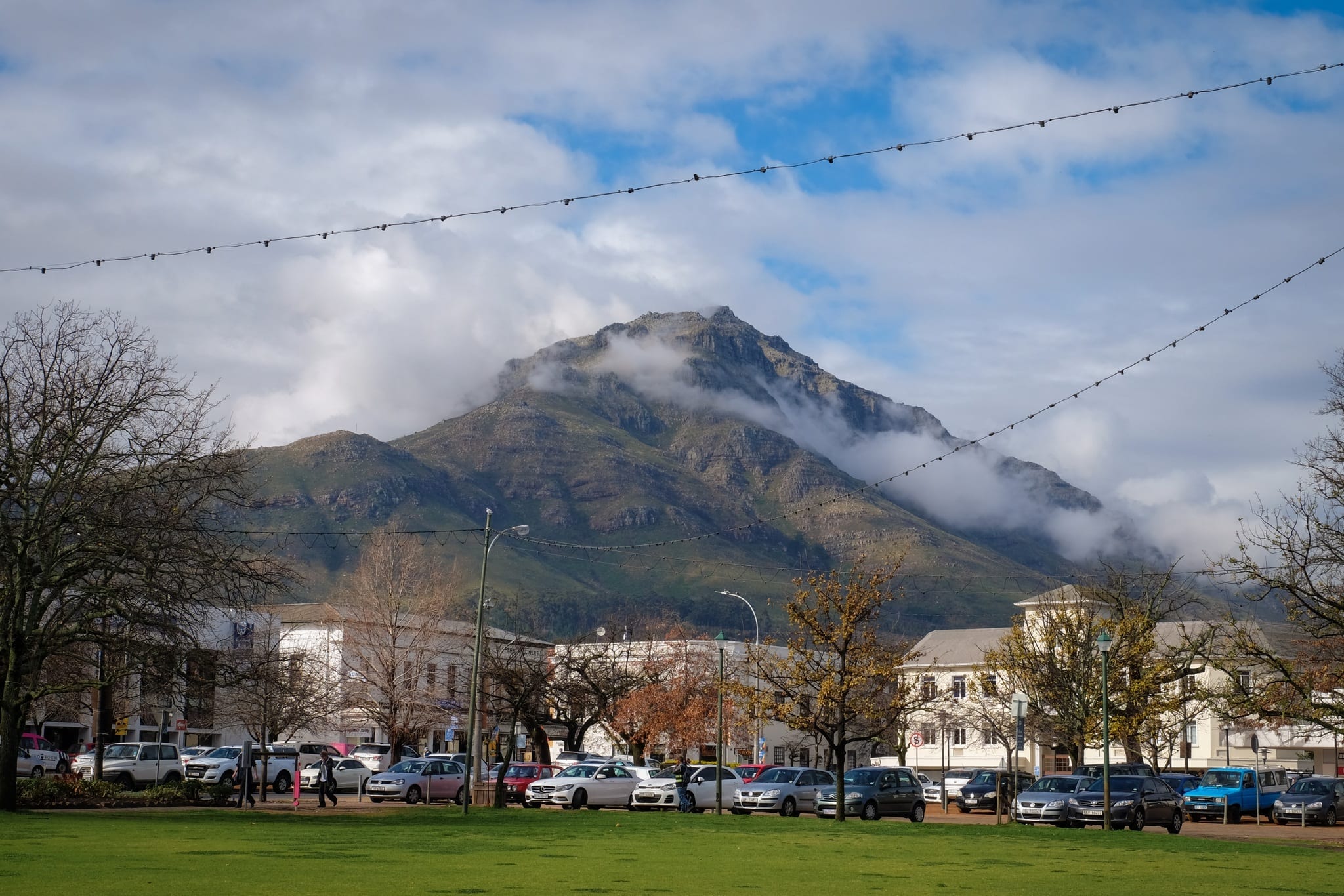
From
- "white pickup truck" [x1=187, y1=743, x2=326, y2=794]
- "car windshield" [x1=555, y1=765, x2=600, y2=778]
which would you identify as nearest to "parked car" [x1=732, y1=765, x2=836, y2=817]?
"car windshield" [x1=555, y1=765, x2=600, y2=778]

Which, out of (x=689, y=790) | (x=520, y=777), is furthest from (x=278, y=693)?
(x=689, y=790)

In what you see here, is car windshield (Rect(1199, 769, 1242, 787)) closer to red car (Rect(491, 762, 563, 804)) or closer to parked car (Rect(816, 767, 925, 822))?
parked car (Rect(816, 767, 925, 822))

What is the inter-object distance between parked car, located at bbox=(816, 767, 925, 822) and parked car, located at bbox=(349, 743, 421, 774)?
20.5 metres

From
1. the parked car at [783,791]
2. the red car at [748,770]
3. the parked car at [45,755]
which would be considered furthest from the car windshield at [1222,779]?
the parked car at [45,755]

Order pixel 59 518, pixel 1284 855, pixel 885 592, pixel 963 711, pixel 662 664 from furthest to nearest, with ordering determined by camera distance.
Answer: pixel 963 711, pixel 662 664, pixel 885 592, pixel 59 518, pixel 1284 855

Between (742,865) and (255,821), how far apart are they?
15.1 m

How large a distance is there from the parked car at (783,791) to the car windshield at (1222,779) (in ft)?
51.5

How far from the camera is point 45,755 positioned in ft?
200

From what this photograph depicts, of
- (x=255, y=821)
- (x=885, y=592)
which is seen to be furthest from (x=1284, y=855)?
(x=255, y=821)

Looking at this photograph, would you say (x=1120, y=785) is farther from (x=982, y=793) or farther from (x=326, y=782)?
(x=326, y=782)

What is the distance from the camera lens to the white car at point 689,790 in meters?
45.8

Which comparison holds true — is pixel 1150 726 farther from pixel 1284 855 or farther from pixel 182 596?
pixel 182 596

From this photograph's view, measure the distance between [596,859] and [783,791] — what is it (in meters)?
24.9

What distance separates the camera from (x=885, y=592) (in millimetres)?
41562
